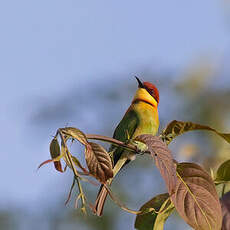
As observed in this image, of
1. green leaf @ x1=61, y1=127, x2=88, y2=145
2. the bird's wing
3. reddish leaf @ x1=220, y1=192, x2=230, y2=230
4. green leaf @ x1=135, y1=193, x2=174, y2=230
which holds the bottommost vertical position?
the bird's wing

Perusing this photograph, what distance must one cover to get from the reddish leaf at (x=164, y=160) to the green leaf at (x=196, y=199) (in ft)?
0.15

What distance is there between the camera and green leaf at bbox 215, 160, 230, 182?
1.19 meters

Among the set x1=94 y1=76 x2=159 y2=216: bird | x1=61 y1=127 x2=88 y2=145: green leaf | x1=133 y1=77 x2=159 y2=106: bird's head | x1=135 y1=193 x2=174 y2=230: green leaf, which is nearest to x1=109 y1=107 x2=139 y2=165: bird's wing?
x1=94 y1=76 x2=159 y2=216: bird

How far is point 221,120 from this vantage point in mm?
7781

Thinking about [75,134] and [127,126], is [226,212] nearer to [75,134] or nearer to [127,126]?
[75,134]

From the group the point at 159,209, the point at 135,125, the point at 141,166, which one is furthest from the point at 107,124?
the point at 159,209

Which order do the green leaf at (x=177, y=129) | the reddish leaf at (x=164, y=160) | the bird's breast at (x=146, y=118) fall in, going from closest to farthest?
the reddish leaf at (x=164, y=160), the green leaf at (x=177, y=129), the bird's breast at (x=146, y=118)

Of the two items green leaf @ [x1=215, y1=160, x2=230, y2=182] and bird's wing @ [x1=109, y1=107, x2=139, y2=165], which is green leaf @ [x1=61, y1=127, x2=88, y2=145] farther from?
bird's wing @ [x1=109, y1=107, x2=139, y2=165]

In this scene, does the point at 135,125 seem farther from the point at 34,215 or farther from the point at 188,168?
the point at 34,215

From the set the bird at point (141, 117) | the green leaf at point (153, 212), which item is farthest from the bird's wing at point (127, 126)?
the green leaf at point (153, 212)

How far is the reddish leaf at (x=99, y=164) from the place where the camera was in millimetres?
1048

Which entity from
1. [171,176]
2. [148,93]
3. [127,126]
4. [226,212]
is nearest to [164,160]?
[171,176]

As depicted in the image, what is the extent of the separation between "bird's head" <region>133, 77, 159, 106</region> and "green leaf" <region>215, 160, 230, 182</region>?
166cm

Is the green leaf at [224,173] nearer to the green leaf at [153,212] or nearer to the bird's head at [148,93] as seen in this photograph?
the green leaf at [153,212]
